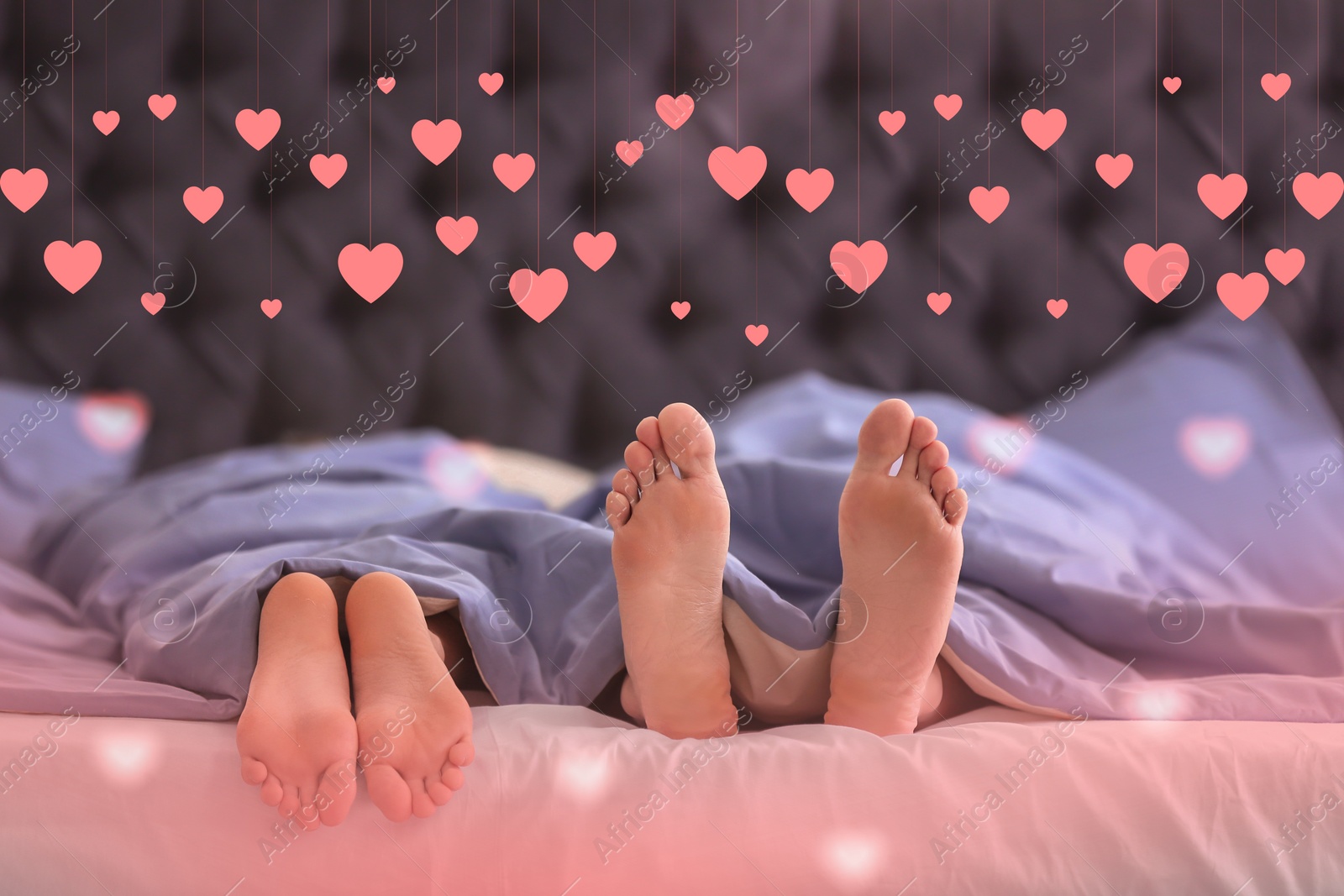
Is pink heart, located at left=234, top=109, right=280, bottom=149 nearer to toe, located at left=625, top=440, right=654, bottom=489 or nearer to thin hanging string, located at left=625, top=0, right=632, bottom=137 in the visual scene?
thin hanging string, located at left=625, top=0, right=632, bottom=137

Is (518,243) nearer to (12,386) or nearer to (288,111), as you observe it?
(288,111)

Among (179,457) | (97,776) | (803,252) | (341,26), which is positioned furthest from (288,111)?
(97,776)

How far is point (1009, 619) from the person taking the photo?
775 millimetres

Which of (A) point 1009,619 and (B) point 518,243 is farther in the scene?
(B) point 518,243

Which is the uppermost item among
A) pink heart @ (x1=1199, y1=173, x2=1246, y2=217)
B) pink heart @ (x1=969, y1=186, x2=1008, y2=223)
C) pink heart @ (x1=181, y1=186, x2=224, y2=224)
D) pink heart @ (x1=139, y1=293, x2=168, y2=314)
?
pink heart @ (x1=1199, y1=173, x2=1246, y2=217)

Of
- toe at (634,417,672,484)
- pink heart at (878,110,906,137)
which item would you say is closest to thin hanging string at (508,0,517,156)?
pink heart at (878,110,906,137)

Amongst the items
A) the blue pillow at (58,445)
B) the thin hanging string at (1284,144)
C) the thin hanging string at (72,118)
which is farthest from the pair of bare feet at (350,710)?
the thin hanging string at (1284,144)

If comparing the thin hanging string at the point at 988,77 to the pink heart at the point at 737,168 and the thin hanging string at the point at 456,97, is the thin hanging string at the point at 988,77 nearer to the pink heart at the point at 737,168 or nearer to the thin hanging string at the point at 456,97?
the pink heart at the point at 737,168

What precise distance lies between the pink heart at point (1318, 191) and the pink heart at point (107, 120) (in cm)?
186

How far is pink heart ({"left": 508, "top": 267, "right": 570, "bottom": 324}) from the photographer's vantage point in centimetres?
132

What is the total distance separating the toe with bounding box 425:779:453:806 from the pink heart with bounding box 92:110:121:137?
1225 mm

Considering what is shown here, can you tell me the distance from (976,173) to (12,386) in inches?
60.5

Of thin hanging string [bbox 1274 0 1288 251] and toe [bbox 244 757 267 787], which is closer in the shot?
toe [bbox 244 757 267 787]

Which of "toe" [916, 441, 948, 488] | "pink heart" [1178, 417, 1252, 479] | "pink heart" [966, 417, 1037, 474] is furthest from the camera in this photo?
"pink heart" [1178, 417, 1252, 479]
